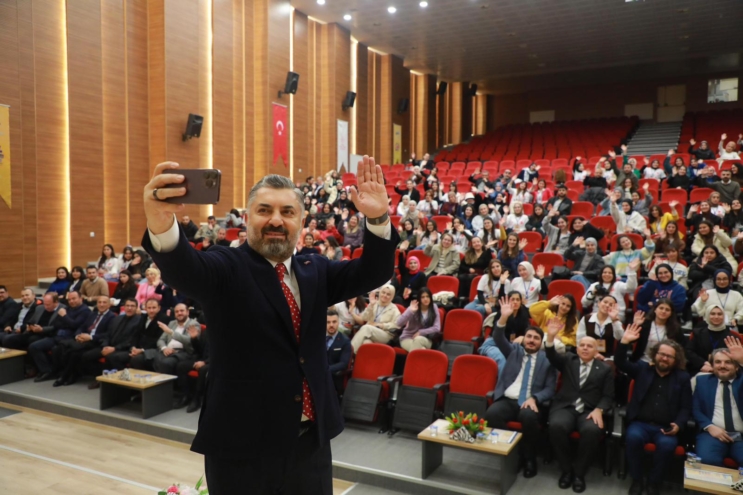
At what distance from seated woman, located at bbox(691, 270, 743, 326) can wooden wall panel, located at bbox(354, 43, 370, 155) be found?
10164 mm

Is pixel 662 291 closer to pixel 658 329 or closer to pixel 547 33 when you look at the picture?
pixel 658 329

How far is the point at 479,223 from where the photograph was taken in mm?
7527

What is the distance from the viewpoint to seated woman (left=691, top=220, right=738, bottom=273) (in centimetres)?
562

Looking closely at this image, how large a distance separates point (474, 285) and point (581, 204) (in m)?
2.82

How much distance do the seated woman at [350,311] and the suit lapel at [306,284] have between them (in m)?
4.21

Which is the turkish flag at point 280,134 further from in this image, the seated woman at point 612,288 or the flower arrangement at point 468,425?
the flower arrangement at point 468,425

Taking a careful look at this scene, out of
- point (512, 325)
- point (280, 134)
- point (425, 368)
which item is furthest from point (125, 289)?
point (280, 134)

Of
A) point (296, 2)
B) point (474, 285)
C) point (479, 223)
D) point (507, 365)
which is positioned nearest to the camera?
point (507, 365)

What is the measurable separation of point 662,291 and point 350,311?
9.31 feet

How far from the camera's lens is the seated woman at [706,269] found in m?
5.07

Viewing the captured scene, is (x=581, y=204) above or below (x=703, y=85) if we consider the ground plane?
below

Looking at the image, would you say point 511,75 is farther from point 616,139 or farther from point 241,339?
point 241,339

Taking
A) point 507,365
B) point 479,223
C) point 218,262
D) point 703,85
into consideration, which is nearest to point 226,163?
point 479,223

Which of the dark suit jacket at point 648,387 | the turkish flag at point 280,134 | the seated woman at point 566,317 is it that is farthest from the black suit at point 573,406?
the turkish flag at point 280,134
